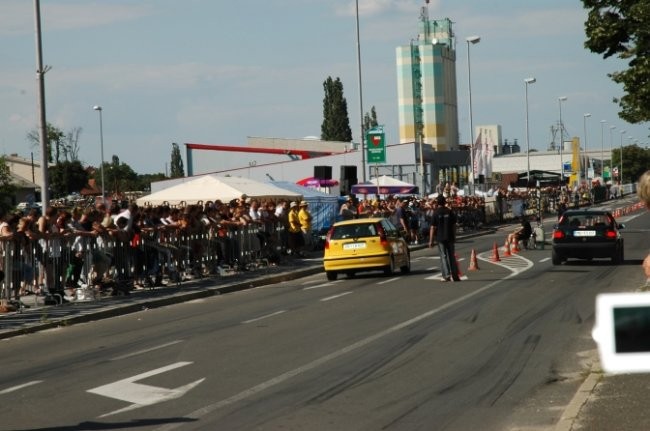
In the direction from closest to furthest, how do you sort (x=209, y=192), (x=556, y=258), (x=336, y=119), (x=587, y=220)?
1. (x=556, y=258)
2. (x=587, y=220)
3. (x=209, y=192)
4. (x=336, y=119)

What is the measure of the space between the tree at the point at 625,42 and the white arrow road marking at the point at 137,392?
19.5 metres

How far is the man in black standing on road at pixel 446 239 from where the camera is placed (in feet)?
78.9

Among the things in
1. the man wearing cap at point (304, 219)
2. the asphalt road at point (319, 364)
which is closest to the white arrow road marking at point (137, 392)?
the asphalt road at point (319, 364)

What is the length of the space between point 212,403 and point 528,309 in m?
8.93

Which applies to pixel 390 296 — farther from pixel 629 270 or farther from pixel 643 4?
pixel 643 4

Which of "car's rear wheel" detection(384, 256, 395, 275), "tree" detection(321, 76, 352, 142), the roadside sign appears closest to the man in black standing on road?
"car's rear wheel" detection(384, 256, 395, 275)

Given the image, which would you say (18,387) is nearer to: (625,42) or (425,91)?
(625,42)

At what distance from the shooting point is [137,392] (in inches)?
404

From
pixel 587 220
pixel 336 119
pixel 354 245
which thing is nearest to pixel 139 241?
pixel 354 245

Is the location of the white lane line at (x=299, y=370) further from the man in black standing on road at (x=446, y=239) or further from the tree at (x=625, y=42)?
the tree at (x=625, y=42)

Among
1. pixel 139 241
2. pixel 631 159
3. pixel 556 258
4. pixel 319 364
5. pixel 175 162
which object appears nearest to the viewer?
pixel 319 364

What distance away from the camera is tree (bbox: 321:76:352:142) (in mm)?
136000

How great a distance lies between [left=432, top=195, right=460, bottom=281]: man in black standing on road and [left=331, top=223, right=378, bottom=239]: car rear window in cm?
268

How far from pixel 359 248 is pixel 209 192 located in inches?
454
